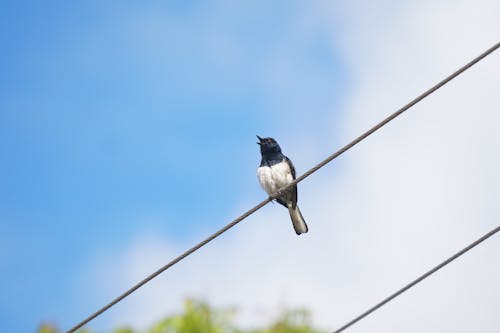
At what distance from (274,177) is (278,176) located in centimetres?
5

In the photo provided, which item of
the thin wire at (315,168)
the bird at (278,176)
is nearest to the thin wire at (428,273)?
the thin wire at (315,168)

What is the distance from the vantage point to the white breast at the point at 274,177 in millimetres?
9711

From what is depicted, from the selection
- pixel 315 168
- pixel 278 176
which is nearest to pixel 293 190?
pixel 278 176

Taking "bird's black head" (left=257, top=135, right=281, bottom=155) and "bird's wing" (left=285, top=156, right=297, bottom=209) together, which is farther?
"bird's black head" (left=257, top=135, right=281, bottom=155)

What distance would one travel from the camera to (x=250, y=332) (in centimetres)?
1197

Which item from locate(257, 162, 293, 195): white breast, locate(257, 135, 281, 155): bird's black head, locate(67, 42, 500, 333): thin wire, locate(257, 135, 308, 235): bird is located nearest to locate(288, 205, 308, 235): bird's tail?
locate(257, 135, 308, 235): bird

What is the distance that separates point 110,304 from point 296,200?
4.92 meters

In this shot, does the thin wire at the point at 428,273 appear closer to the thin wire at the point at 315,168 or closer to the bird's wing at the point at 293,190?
the thin wire at the point at 315,168

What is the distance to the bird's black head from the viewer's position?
10.2m

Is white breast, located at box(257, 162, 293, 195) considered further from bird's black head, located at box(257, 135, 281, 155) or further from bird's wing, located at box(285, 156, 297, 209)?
bird's black head, located at box(257, 135, 281, 155)

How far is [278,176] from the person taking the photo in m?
9.72

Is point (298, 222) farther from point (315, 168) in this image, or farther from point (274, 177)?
point (315, 168)

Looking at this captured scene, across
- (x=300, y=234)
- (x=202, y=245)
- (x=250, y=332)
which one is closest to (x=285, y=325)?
(x=250, y=332)

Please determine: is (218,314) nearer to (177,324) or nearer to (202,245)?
(177,324)
